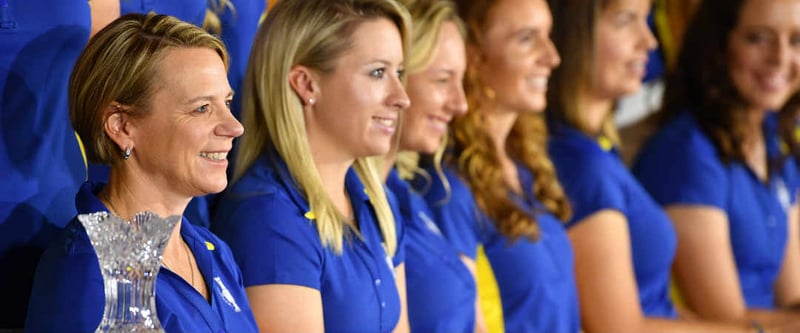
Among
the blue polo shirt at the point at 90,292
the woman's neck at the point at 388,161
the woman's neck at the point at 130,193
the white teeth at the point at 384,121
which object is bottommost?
the woman's neck at the point at 388,161

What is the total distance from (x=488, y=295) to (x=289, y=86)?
80 centimetres

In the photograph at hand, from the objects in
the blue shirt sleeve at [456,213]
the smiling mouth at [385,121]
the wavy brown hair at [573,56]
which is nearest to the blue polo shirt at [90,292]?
the smiling mouth at [385,121]

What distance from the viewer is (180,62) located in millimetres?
1663

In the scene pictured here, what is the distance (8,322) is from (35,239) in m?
0.13

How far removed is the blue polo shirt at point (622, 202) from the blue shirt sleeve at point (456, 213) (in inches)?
14.8

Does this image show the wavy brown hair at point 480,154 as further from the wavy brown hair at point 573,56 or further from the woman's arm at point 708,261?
the woman's arm at point 708,261

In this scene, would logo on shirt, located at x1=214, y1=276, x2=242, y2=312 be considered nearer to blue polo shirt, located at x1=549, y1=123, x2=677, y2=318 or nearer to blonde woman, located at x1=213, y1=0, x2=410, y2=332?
blonde woman, located at x1=213, y1=0, x2=410, y2=332

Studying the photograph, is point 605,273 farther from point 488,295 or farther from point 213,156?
point 213,156

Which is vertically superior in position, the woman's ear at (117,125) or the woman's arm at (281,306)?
the woman's ear at (117,125)

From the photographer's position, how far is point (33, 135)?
1.84 metres

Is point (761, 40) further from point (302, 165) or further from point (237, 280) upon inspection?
point (237, 280)

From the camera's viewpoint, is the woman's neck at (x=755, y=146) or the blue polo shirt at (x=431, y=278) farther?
the woman's neck at (x=755, y=146)

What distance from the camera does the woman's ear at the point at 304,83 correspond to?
2.04 metres

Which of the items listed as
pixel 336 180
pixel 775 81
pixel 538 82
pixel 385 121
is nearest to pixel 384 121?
pixel 385 121
